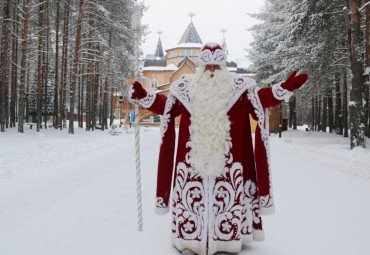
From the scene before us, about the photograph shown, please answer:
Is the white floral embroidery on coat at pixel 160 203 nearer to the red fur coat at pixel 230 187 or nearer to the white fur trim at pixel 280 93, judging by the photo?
the red fur coat at pixel 230 187

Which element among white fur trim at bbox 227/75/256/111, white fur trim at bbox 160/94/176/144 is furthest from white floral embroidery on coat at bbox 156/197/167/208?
white fur trim at bbox 227/75/256/111

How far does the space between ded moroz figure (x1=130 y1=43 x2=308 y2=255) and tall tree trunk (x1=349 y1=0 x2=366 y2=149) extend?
1055 centimetres

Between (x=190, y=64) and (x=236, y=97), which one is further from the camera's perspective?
(x=190, y=64)

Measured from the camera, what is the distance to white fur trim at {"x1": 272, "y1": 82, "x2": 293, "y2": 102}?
335 cm

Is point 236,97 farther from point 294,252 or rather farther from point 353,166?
point 353,166

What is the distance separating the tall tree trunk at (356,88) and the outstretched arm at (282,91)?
34.4 ft

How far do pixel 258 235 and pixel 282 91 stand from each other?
5.22 feet

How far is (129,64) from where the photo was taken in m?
29.9

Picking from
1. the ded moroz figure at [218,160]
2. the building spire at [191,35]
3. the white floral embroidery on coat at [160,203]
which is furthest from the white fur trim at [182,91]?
the building spire at [191,35]

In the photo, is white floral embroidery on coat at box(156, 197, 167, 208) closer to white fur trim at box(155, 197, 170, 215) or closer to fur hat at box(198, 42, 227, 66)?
white fur trim at box(155, 197, 170, 215)

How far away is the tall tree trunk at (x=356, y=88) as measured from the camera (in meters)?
12.4

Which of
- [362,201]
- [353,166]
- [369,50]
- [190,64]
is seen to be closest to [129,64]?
[190,64]

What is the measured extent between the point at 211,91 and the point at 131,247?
6.35 ft

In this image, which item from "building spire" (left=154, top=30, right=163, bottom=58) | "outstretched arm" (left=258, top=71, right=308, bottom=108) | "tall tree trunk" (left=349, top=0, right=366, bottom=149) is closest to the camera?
"outstretched arm" (left=258, top=71, right=308, bottom=108)
